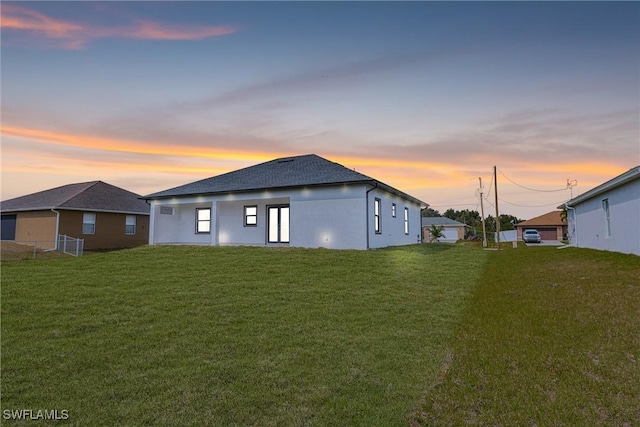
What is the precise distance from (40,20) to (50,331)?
9.71 m

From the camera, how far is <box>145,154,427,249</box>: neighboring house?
17672 mm

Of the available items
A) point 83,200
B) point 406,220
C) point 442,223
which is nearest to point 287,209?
point 406,220

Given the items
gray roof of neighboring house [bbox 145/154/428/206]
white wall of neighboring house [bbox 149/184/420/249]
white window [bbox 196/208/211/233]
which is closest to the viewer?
white wall of neighboring house [bbox 149/184/420/249]

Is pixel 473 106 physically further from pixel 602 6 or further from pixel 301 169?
pixel 301 169

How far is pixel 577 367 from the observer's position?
5.01 metres

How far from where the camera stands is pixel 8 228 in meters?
28.2

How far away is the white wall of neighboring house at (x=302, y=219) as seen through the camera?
17562 millimetres

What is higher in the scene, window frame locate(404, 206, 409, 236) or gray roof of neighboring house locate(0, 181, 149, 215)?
gray roof of neighboring house locate(0, 181, 149, 215)

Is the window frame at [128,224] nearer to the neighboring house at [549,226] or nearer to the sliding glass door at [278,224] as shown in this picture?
the sliding glass door at [278,224]

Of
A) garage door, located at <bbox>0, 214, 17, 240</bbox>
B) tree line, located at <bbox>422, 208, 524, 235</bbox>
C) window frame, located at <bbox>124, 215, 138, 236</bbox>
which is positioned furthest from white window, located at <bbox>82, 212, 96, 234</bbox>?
tree line, located at <bbox>422, 208, 524, 235</bbox>

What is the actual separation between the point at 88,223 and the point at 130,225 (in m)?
3.26

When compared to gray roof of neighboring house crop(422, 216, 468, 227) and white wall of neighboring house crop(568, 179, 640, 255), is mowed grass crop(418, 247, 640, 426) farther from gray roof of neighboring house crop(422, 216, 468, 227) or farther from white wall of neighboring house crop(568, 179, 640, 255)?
gray roof of neighboring house crop(422, 216, 468, 227)

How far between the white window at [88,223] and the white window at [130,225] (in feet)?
8.04

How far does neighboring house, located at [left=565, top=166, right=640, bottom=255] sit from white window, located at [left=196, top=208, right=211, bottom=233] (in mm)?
20498
